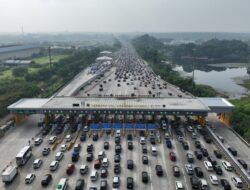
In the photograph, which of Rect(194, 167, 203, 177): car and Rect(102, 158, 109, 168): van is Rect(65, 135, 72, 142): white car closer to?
Rect(102, 158, 109, 168): van

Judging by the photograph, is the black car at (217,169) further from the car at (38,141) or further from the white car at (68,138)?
the car at (38,141)

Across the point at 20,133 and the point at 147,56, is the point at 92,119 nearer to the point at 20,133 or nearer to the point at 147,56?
the point at 20,133

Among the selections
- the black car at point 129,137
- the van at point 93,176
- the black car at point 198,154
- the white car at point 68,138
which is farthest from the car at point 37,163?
the black car at point 198,154

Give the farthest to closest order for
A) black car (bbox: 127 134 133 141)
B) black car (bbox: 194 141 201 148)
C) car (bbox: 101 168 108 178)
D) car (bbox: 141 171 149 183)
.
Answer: black car (bbox: 127 134 133 141), black car (bbox: 194 141 201 148), car (bbox: 101 168 108 178), car (bbox: 141 171 149 183)

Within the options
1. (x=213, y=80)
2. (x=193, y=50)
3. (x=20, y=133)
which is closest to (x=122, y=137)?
(x=20, y=133)

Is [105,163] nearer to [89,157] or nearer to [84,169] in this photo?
[89,157]

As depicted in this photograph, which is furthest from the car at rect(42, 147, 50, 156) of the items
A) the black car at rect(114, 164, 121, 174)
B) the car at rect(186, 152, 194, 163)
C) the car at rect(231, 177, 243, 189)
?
the car at rect(231, 177, 243, 189)
